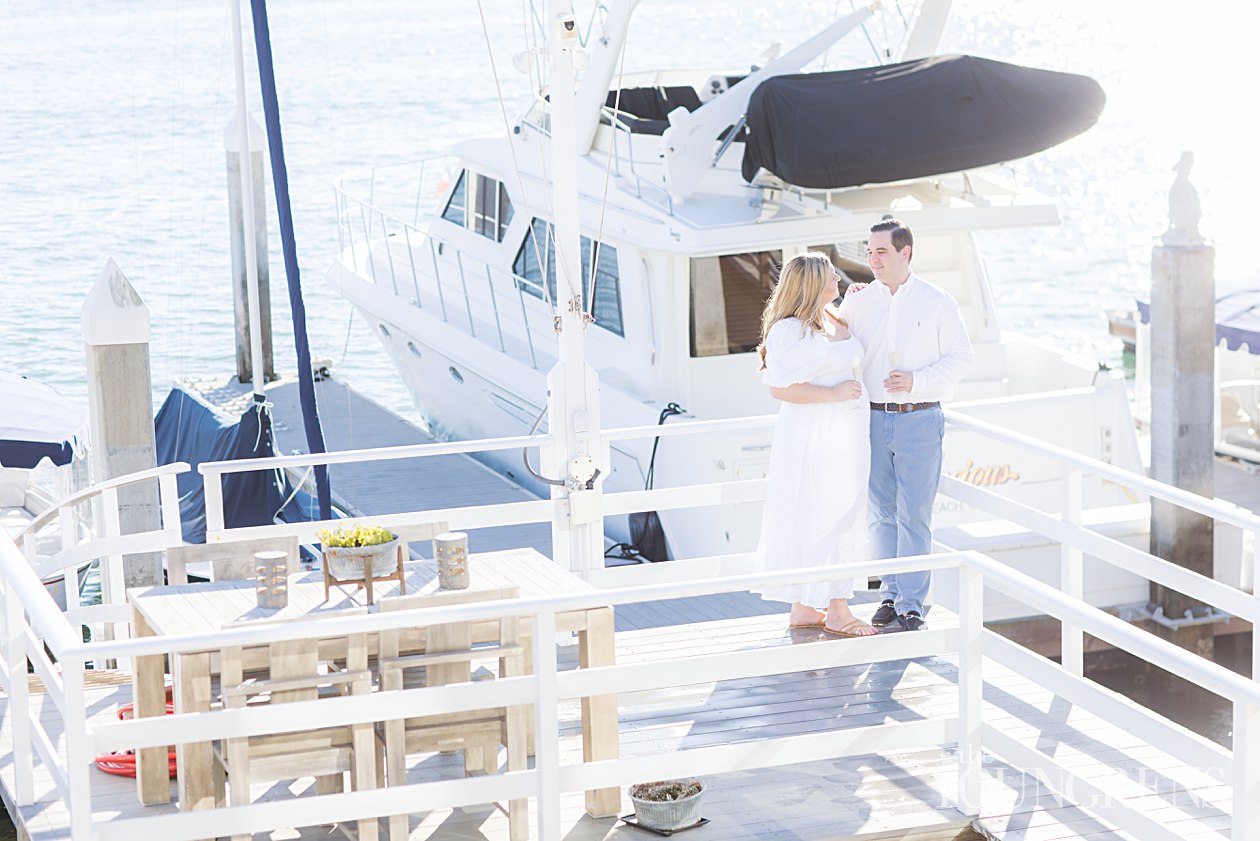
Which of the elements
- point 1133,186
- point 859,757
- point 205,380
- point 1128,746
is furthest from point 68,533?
point 1133,186

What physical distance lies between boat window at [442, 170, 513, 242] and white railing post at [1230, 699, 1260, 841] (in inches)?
399

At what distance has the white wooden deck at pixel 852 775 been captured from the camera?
19.1 feet

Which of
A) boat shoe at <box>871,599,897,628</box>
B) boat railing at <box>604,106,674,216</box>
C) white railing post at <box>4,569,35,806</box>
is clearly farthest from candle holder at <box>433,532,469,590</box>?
boat railing at <box>604,106,674,216</box>

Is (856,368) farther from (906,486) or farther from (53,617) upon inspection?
(53,617)

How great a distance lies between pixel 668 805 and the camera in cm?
570

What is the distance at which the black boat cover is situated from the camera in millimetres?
10617

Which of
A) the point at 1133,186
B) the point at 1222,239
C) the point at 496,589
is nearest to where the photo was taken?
the point at 496,589

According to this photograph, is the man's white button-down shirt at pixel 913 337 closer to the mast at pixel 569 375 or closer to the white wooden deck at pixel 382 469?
the mast at pixel 569 375

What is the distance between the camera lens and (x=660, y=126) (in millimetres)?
12766

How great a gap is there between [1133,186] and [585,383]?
3576 centimetres

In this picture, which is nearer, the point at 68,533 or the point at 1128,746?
the point at 1128,746

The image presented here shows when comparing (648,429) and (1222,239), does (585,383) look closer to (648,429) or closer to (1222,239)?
(648,429)

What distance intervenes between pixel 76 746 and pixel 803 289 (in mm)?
3246

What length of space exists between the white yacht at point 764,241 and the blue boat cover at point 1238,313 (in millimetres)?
3231
